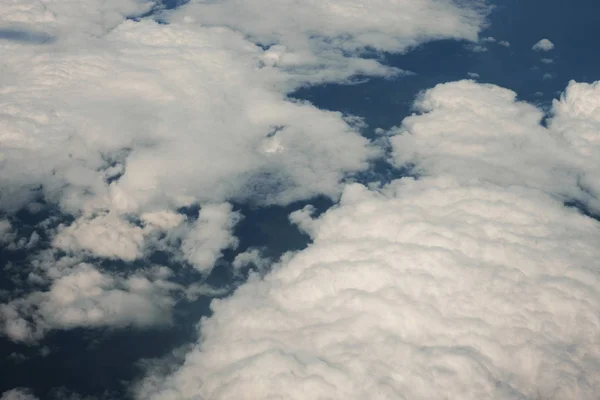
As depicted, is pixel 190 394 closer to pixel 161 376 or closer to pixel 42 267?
pixel 161 376

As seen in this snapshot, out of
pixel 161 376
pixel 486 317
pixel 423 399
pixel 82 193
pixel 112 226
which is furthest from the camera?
pixel 82 193

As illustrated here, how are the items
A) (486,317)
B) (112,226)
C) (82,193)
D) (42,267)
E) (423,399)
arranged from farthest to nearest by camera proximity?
(82,193), (112,226), (42,267), (486,317), (423,399)

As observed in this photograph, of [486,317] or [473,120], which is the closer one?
[486,317]

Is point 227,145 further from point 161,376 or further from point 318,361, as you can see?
point 318,361

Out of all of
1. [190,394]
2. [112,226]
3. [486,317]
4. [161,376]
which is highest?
[486,317]

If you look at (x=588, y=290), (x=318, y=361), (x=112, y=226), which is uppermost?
(x=588, y=290)

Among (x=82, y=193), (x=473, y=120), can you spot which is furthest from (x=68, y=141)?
(x=473, y=120)

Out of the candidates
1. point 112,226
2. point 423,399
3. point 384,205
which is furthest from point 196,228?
point 423,399

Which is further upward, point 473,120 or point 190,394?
point 473,120

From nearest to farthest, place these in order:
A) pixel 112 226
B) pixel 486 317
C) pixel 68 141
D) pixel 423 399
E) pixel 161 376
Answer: pixel 423 399
pixel 486 317
pixel 161 376
pixel 112 226
pixel 68 141
